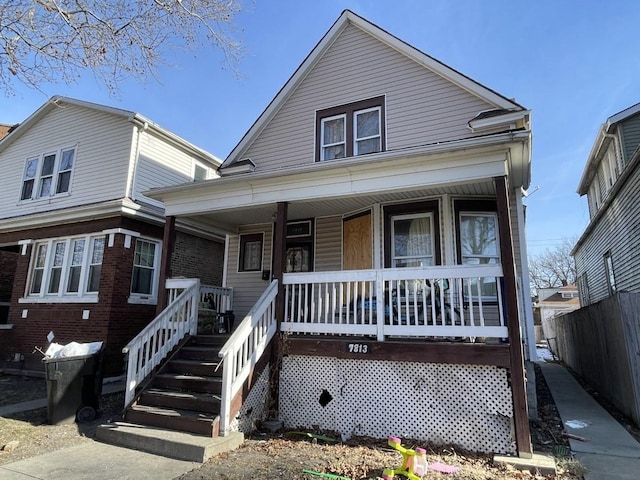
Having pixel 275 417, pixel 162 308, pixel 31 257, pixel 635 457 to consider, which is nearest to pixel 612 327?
pixel 635 457

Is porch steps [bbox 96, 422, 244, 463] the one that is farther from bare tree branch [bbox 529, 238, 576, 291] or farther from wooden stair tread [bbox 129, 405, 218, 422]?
bare tree branch [bbox 529, 238, 576, 291]

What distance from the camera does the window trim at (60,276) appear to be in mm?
11164

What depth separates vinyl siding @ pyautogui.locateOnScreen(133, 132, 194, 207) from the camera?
11.9 m

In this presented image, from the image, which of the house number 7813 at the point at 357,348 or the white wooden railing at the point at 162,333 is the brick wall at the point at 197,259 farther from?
the house number 7813 at the point at 357,348

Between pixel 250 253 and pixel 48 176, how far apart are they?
25.3 ft

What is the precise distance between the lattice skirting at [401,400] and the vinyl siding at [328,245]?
296 cm

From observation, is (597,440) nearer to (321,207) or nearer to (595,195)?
(321,207)

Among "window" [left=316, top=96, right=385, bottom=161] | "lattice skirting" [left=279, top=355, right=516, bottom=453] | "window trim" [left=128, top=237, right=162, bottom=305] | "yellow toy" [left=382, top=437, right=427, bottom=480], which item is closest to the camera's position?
"yellow toy" [left=382, top=437, right=427, bottom=480]

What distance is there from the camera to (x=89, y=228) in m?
11.4

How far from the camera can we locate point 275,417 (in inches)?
262

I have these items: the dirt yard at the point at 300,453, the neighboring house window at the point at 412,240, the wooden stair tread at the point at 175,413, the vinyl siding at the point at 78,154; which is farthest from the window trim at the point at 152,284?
the neighboring house window at the point at 412,240

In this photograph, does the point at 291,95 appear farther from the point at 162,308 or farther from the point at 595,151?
the point at 595,151

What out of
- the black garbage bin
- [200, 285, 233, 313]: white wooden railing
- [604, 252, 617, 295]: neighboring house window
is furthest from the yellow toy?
[604, 252, 617, 295]: neighboring house window

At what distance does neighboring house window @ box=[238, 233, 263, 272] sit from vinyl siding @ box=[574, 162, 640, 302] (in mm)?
9018
